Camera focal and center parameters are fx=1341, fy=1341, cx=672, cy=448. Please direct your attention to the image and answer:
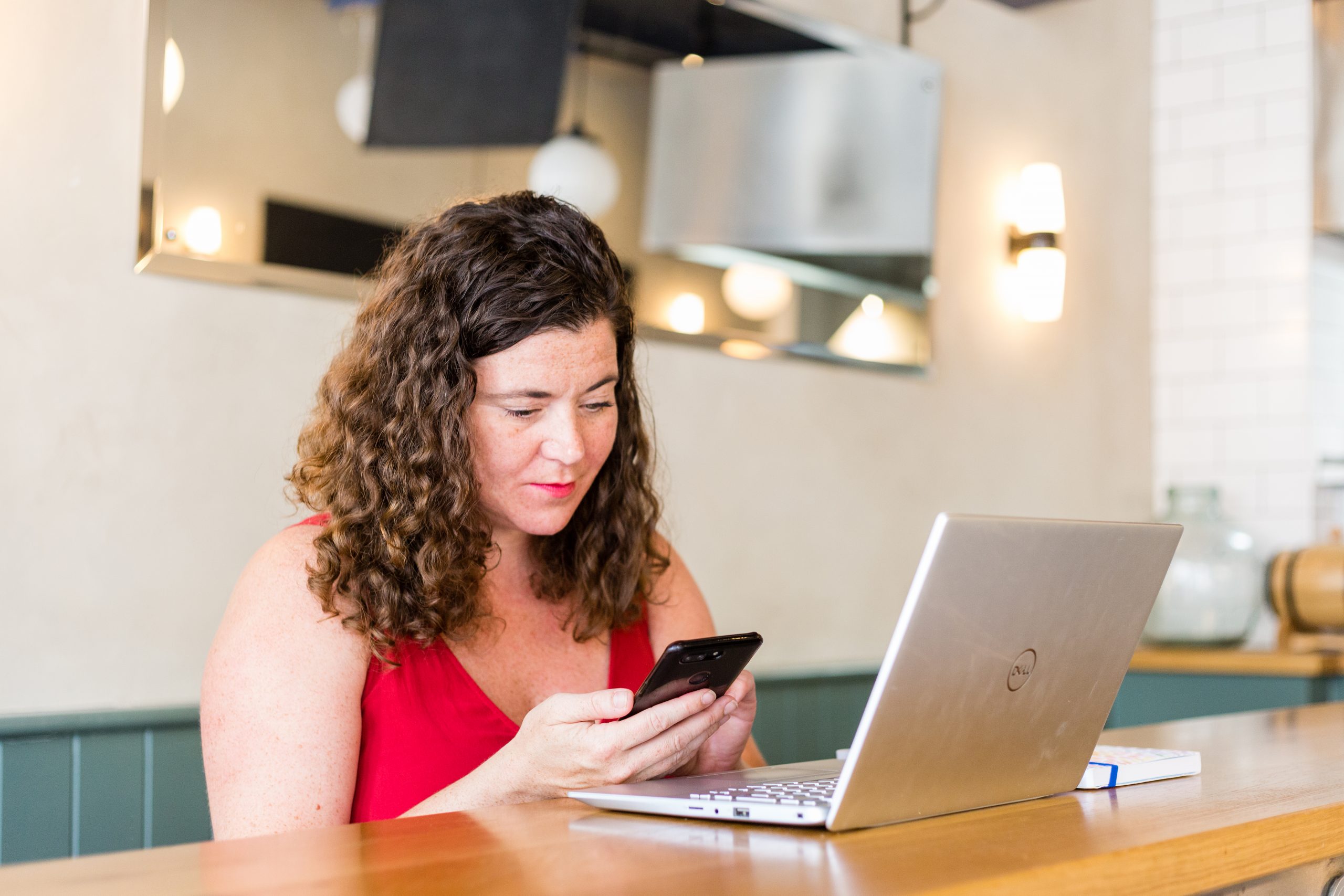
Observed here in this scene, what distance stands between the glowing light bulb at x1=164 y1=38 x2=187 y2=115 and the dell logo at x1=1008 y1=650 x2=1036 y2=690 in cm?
143

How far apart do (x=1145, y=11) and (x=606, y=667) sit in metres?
2.93

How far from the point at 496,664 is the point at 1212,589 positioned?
222 centimetres

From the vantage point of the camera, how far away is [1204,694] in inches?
122

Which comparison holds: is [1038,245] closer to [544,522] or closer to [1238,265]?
[1238,265]

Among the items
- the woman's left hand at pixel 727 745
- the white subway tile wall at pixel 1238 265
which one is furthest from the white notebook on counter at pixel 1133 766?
the white subway tile wall at pixel 1238 265

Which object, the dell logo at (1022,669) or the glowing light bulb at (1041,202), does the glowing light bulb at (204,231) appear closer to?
the dell logo at (1022,669)

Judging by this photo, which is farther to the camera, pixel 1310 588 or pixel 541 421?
pixel 1310 588

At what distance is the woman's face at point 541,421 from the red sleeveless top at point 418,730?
0.62 feet

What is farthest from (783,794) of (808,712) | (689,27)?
(689,27)

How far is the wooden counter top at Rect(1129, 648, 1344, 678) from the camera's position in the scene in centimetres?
299

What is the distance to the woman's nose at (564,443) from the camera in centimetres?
145

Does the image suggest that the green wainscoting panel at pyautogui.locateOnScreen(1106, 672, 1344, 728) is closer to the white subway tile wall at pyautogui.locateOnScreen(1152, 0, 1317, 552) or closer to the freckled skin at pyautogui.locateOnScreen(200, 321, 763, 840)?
the white subway tile wall at pyautogui.locateOnScreen(1152, 0, 1317, 552)

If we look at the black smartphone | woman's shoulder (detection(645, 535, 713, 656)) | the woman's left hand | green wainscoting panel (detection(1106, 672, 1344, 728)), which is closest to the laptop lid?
the black smartphone

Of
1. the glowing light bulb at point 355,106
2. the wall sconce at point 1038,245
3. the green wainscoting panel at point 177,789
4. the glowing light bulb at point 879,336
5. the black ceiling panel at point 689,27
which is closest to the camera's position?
the green wainscoting panel at point 177,789
